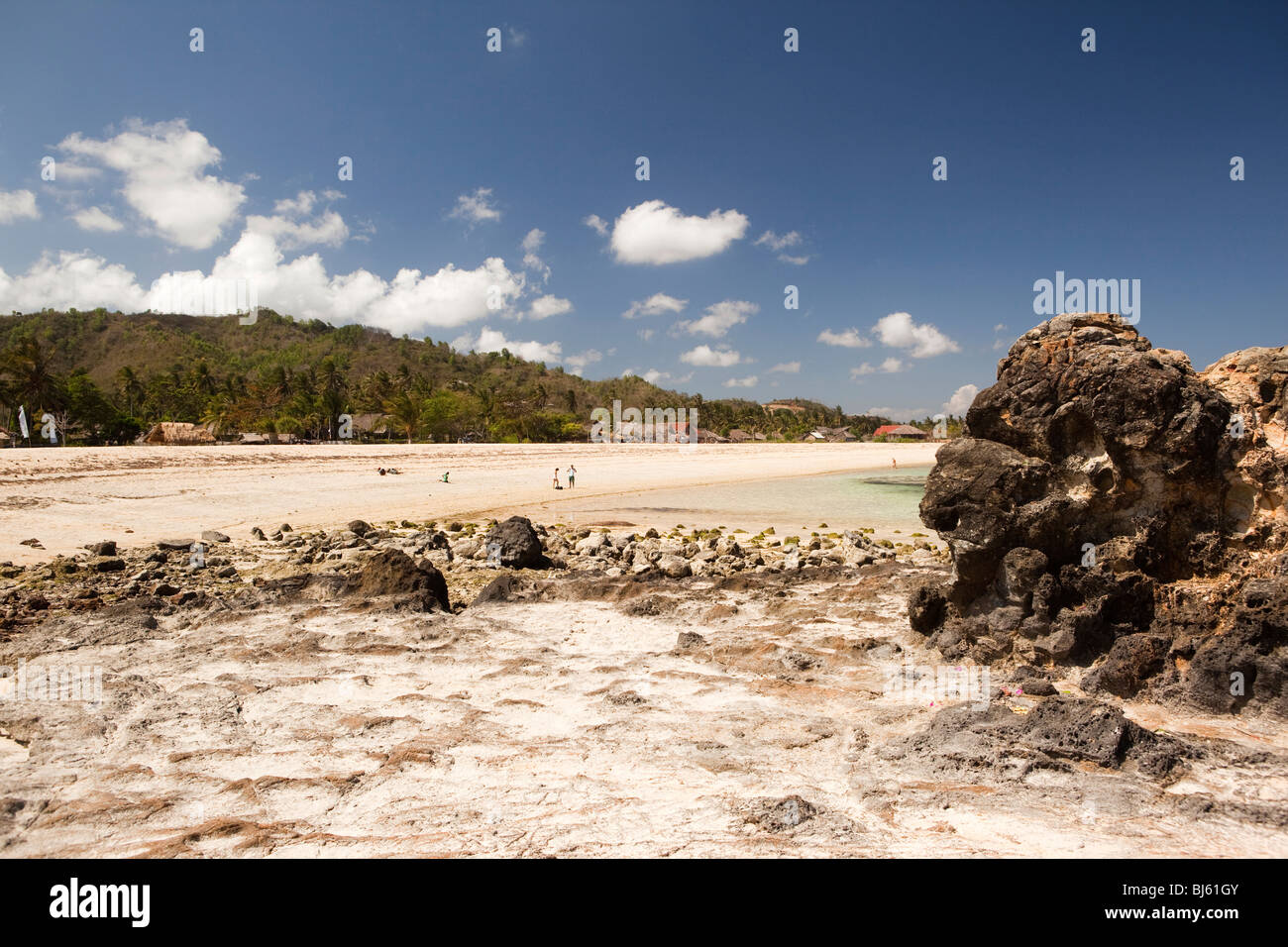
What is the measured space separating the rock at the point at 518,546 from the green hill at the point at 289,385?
53819 millimetres

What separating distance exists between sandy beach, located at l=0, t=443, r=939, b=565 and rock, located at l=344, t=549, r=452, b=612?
7.23 metres

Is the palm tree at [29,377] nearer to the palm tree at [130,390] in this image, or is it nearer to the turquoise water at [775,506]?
the palm tree at [130,390]

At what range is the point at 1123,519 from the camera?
611cm

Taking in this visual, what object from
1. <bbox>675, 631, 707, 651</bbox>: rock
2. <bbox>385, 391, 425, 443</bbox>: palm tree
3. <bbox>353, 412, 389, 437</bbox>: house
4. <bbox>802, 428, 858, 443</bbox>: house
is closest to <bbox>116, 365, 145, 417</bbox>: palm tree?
<bbox>353, 412, 389, 437</bbox>: house

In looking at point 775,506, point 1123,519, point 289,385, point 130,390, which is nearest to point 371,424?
point 289,385

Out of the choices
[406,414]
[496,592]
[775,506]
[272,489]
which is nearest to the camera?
[496,592]

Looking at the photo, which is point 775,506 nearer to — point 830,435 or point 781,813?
point 781,813

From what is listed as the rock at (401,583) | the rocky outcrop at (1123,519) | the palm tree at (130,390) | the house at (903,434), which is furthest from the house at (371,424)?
the house at (903,434)

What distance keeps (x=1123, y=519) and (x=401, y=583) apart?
26.8ft

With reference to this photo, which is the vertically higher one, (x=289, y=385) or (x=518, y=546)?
(x=289, y=385)

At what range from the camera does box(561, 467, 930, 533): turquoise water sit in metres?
18.7

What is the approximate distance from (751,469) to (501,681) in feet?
121

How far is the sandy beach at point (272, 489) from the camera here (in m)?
15.8

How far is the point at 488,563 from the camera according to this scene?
11.6 meters
